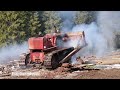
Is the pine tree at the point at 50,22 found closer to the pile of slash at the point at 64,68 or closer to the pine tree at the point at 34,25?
the pine tree at the point at 34,25

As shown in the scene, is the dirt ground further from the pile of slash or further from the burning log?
the burning log

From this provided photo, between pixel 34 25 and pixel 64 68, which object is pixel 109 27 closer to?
pixel 64 68

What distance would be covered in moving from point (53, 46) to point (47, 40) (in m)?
0.25

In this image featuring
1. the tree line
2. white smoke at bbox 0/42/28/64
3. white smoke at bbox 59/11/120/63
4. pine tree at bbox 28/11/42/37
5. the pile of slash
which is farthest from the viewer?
pine tree at bbox 28/11/42/37

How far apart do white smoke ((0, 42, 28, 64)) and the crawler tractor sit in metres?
0.42

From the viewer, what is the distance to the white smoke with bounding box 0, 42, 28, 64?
1091 cm

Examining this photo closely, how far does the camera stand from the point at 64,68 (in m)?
10.1

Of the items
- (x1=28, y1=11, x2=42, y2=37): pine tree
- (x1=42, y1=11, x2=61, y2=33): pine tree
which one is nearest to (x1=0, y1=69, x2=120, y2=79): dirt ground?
(x1=28, y1=11, x2=42, y2=37): pine tree

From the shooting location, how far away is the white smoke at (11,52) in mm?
10914

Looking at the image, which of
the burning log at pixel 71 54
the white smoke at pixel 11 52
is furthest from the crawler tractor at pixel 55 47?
the white smoke at pixel 11 52
